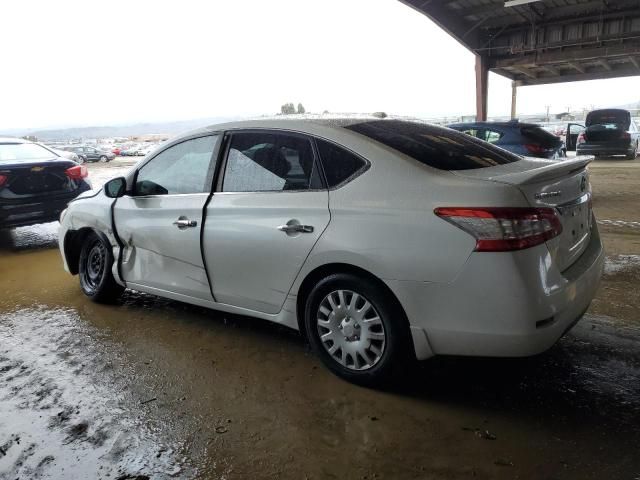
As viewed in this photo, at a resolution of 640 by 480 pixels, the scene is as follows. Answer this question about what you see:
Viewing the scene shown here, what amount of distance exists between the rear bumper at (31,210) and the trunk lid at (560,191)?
5865 mm

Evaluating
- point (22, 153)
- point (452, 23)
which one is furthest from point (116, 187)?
point (452, 23)

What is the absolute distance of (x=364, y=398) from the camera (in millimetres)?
2746

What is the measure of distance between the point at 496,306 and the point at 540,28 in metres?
17.1

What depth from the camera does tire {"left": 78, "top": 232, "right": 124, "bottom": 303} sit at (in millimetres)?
4207

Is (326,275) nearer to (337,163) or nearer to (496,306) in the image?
(337,163)

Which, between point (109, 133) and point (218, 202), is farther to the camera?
point (109, 133)

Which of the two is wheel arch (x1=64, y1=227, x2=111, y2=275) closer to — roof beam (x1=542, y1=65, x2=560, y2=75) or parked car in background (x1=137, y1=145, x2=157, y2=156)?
parked car in background (x1=137, y1=145, x2=157, y2=156)

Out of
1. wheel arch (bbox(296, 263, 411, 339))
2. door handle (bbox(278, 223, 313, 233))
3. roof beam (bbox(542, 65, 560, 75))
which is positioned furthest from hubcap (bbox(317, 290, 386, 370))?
roof beam (bbox(542, 65, 560, 75))

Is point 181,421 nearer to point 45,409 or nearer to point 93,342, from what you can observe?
point 45,409

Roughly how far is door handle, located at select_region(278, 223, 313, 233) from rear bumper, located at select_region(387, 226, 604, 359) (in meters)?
0.59

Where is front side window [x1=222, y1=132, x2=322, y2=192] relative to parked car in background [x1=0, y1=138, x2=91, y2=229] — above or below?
above

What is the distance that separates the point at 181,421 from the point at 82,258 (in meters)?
2.49

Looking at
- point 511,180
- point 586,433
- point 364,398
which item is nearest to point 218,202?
point 364,398

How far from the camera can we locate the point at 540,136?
8.02 m
